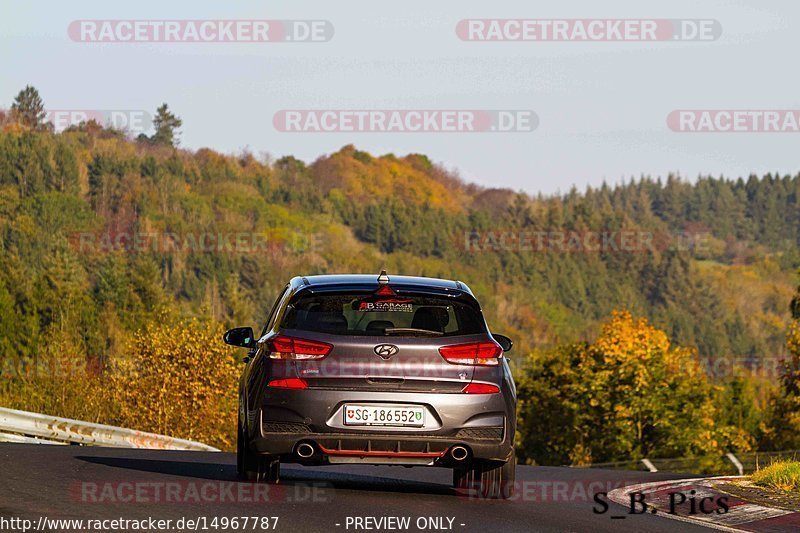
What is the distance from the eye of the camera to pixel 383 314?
10570 mm

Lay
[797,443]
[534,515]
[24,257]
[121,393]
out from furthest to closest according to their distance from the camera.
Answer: [24,257] → [797,443] → [121,393] → [534,515]

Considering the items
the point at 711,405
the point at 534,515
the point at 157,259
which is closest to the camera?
Result: the point at 534,515

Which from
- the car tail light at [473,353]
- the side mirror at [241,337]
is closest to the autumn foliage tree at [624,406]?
the side mirror at [241,337]

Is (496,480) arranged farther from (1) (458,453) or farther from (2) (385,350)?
(2) (385,350)

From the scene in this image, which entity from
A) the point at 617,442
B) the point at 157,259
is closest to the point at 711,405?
the point at 617,442

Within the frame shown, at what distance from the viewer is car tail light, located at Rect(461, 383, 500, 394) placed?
10008 millimetres

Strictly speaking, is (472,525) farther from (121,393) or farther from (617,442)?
(617,442)

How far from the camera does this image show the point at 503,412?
1017 cm

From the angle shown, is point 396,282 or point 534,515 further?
point 396,282

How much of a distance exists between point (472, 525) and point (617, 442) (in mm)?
67900

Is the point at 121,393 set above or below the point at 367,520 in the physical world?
below

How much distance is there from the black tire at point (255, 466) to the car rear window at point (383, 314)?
3.88ft

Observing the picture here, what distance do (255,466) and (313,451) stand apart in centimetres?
101

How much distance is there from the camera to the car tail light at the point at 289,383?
32.4 feet
